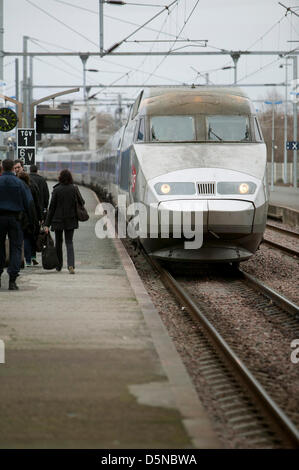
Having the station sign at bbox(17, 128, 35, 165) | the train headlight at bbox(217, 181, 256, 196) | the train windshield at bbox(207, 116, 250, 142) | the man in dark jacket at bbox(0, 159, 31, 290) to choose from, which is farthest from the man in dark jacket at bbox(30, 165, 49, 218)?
the station sign at bbox(17, 128, 35, 165)

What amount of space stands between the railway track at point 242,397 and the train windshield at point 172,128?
4753 millimetres

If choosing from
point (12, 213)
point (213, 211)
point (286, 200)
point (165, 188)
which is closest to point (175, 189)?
point (165, 188)

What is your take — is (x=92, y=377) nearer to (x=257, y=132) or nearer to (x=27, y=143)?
(x=257, y=132)

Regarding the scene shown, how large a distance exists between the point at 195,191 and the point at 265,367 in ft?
16.7

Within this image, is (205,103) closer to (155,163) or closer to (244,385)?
(155,163)

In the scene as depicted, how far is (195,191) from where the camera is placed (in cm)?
1192

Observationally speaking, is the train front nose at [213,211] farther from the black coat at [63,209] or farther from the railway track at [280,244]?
the railway track at [280,244]

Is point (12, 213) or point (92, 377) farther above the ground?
point (12, 213)

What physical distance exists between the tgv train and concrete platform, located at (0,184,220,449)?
1.94 metres

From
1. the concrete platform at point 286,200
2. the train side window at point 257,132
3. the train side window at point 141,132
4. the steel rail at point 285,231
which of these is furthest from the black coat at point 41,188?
the concrete platform at point 286,200

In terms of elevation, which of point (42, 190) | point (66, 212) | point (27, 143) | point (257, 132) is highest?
point (27, 143)

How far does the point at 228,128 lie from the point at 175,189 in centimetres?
200

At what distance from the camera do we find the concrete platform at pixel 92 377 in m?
4.75

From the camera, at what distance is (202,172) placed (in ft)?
39.9
